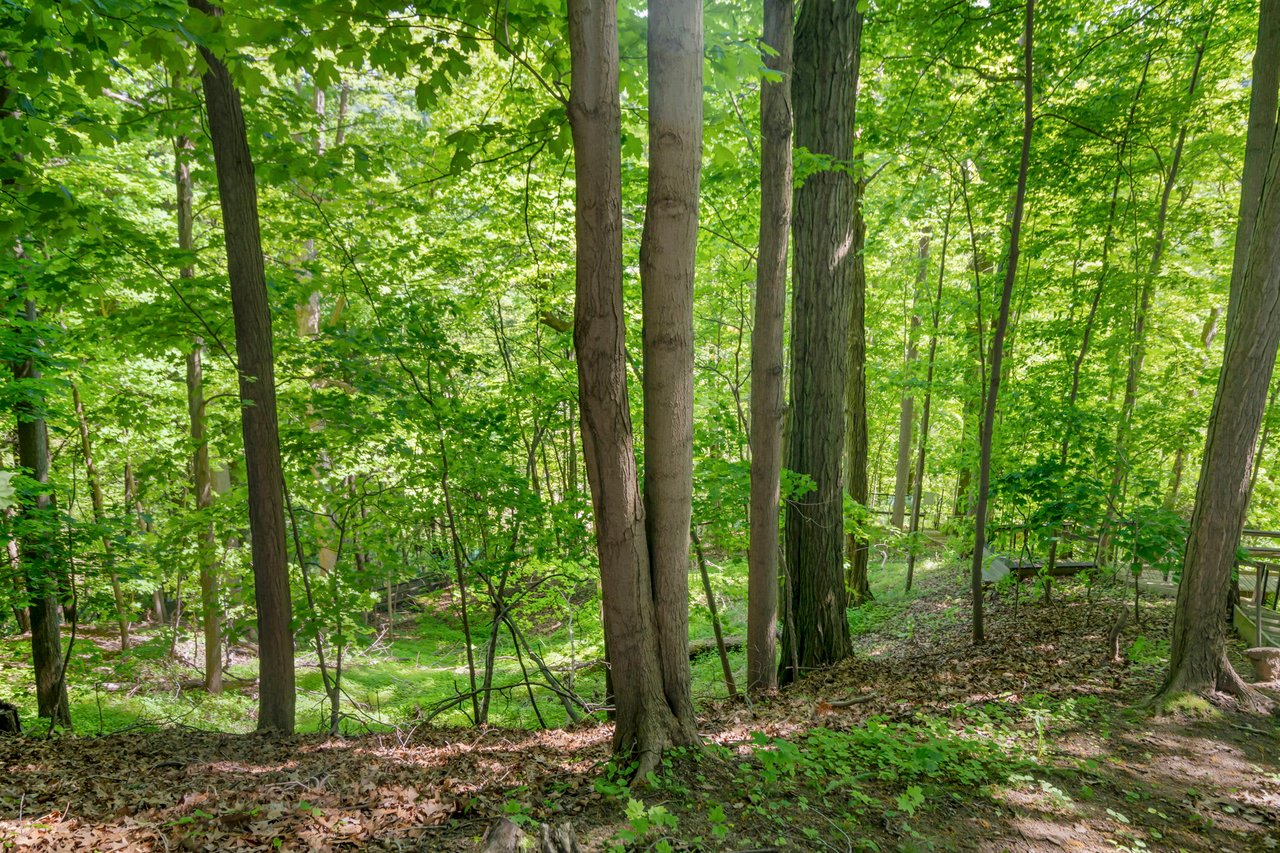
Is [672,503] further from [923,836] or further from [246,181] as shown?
[246,181]

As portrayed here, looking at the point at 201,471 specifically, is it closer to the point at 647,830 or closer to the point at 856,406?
the point at 647,830

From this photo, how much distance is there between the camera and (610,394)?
303 centimetres

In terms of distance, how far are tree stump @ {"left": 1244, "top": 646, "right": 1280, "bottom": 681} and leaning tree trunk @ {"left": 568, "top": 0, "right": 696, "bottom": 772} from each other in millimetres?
5077

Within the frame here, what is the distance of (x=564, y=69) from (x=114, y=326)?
13.3 ft

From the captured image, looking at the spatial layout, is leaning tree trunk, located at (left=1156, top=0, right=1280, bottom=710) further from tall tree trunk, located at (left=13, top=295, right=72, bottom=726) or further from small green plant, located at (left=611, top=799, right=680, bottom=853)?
tall tree trunk, located at (left=13, top=295, right=72, bottom=726)

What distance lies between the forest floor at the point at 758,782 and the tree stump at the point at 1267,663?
0.71m

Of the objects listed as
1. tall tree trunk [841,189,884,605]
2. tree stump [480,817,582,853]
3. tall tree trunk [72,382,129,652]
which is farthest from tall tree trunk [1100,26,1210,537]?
tall tree trunk [72,382,129,652]

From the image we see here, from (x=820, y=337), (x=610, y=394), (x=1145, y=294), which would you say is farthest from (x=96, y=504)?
(x=1145, y=294)

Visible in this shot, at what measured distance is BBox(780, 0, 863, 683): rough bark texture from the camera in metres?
6.21

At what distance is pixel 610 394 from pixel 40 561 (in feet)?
19.2

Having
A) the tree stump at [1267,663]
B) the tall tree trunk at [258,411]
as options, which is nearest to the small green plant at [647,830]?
the tall tree trunk at [258,411]

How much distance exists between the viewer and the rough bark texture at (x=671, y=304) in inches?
121

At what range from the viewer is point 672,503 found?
329 centimetres

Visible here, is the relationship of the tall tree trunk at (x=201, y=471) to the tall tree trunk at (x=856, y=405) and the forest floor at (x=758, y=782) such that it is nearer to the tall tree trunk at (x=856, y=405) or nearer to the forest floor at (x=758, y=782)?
the forest floor at (x=758, y=782)
